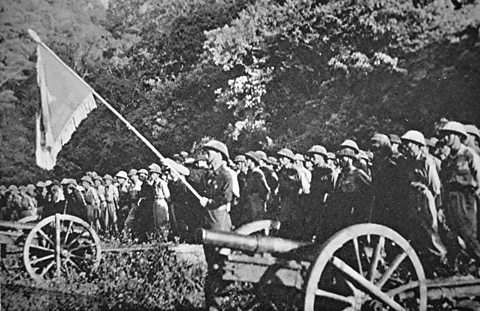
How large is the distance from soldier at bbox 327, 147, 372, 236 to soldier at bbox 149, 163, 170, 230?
130 centimetres

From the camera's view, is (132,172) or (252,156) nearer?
(252,156)

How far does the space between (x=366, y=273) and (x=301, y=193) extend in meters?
0.71

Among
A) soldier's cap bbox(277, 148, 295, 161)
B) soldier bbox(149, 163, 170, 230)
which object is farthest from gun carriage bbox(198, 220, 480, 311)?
soldier bbox(149, 163, 170, 230)

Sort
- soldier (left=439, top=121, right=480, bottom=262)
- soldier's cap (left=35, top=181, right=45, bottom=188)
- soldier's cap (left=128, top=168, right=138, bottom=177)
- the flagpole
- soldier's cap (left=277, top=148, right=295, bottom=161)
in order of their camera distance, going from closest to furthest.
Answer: soldier (left=439, top=121, right=480, bottom=262)
soldier's cap (left=277, top=148, right=295, bottom=161)
the flagpole
soldier's cap (left=128, top=168, right=138, bottom=177)
soldier's cap (left=35, top=181, right=45, bottom=188)

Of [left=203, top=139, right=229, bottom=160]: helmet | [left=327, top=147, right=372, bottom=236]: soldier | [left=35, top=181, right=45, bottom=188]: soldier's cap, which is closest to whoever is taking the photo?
[left=327, top=147, right=372, bottom=236]: soldier

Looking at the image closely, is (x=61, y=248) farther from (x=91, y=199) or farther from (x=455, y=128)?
(x=455, y=128)

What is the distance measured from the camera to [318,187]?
3.62 m

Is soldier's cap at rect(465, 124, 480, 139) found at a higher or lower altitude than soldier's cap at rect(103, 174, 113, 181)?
lower

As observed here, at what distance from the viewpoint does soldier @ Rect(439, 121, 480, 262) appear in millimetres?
3127

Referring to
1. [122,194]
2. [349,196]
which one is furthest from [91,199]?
[349,196]

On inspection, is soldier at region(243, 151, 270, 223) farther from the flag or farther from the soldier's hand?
the flag

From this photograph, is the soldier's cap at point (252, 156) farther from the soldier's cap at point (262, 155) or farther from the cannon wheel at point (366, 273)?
the cannon wheel at point (366, 273)

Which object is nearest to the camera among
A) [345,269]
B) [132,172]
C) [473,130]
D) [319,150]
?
[345,269]

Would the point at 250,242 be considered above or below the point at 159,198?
below
